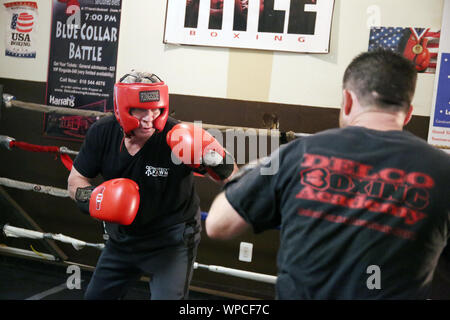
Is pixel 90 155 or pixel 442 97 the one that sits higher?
pixel 442 97

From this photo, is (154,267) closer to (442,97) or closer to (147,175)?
(147,175)

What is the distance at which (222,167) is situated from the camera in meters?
1.82

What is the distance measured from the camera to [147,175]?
74.5 inches

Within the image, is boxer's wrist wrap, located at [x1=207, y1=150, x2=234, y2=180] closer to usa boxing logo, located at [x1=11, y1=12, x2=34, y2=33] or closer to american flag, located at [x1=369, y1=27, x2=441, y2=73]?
american flag, located at [x1=369, y1=27, x2=441, y2=73]

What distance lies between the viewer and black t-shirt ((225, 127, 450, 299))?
99 centimetres

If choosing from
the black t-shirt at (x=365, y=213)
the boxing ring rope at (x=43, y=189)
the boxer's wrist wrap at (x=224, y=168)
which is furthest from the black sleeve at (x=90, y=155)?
the black t-shirt at (x=365, y=213)

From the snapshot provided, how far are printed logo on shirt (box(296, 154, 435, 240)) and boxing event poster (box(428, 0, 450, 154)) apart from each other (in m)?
1.85

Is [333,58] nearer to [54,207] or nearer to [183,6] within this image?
[183,6]

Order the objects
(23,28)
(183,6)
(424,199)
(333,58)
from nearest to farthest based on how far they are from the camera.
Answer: (424,199) < (333,58) < (183,6) < (23,28)

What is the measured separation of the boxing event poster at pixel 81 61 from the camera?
3.17 meters

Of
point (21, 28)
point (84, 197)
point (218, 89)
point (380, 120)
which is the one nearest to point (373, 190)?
point (380, 120)

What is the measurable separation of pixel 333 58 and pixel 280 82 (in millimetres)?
382

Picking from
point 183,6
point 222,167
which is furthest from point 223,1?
point 222,167

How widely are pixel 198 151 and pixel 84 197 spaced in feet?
1.92
